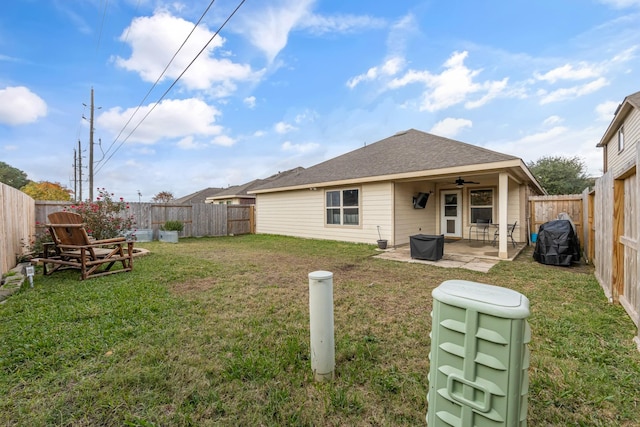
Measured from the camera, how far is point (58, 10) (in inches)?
266

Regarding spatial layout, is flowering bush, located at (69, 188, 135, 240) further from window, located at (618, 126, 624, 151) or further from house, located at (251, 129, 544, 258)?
window, located at (618, 126, 624, 151)

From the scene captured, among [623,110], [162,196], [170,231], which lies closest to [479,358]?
[170,231]

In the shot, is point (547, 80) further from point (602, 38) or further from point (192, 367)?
point (192, 367)

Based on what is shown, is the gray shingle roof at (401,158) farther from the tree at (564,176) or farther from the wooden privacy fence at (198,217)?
the tree at (564,176)

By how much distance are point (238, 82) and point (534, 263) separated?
979 cm

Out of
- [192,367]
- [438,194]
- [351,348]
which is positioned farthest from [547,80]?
[192,367]

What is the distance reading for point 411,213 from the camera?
9.50 m

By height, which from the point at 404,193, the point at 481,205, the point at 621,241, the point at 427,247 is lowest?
the point at 427,247

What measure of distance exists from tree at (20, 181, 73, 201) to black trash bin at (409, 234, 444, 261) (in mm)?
30311

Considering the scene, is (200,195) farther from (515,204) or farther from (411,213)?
(515,204)

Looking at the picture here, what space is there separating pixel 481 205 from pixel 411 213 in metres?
2.68

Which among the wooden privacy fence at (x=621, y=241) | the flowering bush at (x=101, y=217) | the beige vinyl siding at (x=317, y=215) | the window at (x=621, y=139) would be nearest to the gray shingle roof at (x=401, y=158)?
the beige vinyl siding at (x=317, y=215)

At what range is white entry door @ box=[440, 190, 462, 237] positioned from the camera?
10.4 m

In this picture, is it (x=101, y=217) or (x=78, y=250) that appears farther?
(x=101, y=217)
